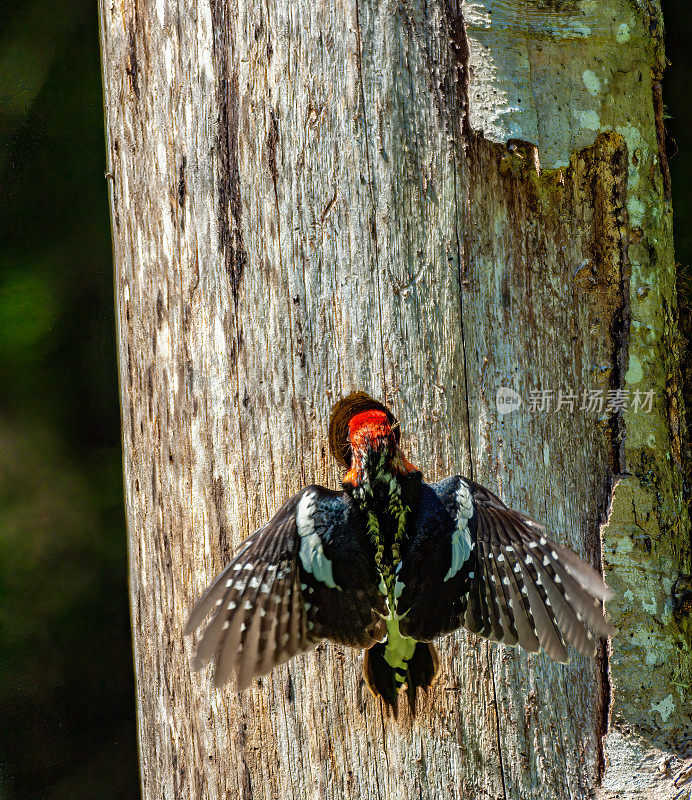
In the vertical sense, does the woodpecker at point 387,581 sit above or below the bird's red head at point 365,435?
below

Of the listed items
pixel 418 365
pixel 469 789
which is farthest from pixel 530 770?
pixel 418 365

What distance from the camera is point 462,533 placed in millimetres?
1950

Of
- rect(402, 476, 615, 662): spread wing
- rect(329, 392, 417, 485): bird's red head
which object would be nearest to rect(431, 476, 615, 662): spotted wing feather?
rect(402, 476, 615, 662): spread wing

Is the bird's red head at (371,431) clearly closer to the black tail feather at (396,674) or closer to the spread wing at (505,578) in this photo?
the spread wing at (505,578)

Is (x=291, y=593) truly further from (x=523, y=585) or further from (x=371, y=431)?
(x=523, y=585)

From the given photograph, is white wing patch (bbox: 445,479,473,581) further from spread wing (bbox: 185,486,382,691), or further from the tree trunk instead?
spread wing (bbox: 185,486,382,691)

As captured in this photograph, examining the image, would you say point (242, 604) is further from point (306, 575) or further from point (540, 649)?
point (540, 649)

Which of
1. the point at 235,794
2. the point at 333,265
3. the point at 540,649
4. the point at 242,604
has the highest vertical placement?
the point at 333,265

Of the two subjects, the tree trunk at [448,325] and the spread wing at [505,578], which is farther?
the tree trunk at [448,325]

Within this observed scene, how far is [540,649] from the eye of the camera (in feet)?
6.07

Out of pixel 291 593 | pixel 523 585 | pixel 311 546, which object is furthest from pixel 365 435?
pixel 523 585

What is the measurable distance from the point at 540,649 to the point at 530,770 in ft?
1.01

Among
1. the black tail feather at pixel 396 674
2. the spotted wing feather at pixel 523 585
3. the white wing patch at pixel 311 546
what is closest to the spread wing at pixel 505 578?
the spotted wing feather at pixel 523 585

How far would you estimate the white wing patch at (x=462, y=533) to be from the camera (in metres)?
1.88
